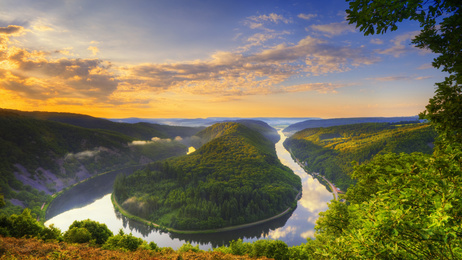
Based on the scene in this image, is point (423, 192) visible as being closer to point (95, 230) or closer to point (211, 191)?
point (95, 230)

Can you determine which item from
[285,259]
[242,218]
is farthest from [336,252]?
[242,218]

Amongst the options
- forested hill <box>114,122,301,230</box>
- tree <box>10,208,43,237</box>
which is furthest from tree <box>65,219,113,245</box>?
forested hill <box>114,122,301,230</box>

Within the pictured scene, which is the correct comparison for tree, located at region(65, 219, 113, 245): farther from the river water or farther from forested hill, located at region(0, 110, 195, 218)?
forested hill, located at region(0, 110, 195, 218)

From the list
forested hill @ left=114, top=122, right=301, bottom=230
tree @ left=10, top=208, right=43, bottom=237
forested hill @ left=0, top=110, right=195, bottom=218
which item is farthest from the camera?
forested hill @ left=0, top=110, right=195, bottom=218

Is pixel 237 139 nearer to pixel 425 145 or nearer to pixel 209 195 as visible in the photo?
pixel 209 195

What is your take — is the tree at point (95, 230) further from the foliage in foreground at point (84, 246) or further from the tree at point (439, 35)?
the tree at point (439, 35)

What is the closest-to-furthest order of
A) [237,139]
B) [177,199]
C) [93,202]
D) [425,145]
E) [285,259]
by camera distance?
[285,259] → [177,199] → [93,202] → [425,145] → [237,139]
